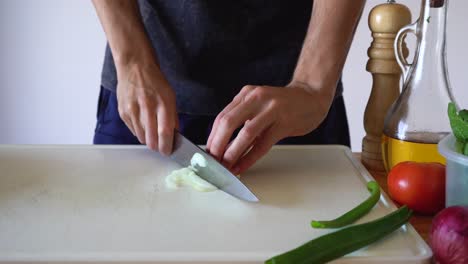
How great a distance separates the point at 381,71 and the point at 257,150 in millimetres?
261

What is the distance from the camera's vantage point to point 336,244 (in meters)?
0.50

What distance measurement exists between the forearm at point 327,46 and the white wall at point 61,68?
42.8 inches

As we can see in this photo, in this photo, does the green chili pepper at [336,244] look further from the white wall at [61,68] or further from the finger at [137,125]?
the white wall at [61,68]

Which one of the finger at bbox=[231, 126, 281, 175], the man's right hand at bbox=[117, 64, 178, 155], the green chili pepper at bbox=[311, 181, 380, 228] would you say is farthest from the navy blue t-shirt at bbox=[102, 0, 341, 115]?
the green chili pepper at bbox=[311, 181, 380, 228]

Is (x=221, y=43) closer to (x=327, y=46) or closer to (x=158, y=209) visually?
(x=327, y=46)

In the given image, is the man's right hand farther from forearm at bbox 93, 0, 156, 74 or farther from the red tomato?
the red tomato

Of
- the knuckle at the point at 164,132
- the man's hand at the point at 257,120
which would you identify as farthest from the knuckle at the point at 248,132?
the knuckle at the point at 164,132

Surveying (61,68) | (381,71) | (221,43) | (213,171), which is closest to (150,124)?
(213,171)

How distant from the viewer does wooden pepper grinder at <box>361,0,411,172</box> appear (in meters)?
0.83

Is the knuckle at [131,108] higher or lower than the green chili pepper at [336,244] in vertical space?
higher

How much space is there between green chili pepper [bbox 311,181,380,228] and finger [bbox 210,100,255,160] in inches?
7.6

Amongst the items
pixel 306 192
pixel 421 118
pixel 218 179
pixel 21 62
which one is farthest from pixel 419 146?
pixel 21 62

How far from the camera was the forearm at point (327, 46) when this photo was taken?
792 mm

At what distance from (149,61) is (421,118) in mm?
435
